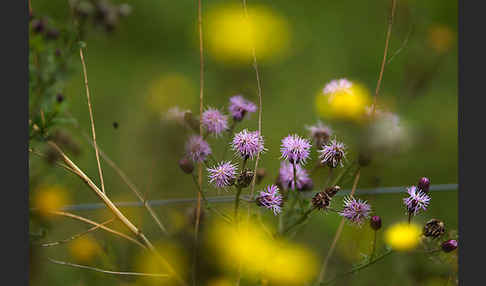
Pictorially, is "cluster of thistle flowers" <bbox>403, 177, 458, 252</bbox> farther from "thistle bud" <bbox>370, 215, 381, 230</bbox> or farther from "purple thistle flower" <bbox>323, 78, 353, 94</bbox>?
"purple thistle flower" <bbox>323, 78, 353, 94</bbox>

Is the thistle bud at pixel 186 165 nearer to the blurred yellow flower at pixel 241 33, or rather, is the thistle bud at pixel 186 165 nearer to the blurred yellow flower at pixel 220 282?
the blurred yellow flower at pixel 220 282

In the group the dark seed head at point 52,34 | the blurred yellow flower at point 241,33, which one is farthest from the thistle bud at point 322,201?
the blurred yellow flower at point 241,33

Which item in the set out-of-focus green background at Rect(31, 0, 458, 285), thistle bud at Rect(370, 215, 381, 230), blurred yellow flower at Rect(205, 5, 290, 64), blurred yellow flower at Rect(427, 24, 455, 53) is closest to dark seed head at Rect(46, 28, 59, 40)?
out-of-focus green background at Rect(31, 0, 458, 285)

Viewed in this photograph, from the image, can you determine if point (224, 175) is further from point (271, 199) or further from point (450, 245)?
point (450, 245)

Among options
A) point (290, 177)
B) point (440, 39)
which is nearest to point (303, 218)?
point (290, 177)

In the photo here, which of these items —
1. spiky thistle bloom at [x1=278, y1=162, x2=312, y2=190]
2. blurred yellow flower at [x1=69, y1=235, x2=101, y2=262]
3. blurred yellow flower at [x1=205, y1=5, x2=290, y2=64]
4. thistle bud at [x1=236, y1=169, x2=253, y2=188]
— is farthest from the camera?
blurred yellow flower at [x1=205, y1=5, x2=290, y2=64]

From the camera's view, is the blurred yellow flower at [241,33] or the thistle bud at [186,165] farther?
the blurred yellow flower at [241,33]

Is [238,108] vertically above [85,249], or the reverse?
[238,108]
